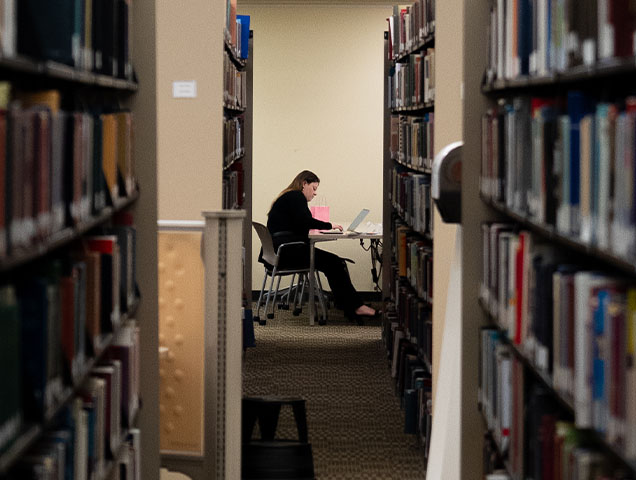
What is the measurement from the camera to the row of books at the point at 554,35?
66.5 inches

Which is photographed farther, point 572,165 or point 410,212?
point 410,212

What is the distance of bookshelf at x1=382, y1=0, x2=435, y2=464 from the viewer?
4.62 meters

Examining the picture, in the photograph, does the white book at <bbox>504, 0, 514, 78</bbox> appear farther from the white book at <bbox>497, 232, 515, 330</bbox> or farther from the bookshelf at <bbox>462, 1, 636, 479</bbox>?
the white book at <bbox>497, 232, 515, 330</bbox>

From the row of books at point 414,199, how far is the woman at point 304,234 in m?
1.22

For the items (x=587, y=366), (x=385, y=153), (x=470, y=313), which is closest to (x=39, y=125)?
(x=587, y=366)

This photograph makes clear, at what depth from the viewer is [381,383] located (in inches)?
228

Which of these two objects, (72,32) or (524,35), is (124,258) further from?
(524,35)

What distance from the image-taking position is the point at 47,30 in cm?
192

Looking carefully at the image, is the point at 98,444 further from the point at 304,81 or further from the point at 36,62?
the point at 304,81

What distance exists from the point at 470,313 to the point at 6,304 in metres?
1.76

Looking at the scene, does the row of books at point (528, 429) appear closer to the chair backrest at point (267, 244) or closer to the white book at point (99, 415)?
the white book at point (99, 415)

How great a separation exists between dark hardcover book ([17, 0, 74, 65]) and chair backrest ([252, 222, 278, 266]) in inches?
212

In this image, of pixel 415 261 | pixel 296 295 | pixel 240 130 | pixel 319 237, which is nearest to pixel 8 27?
pixel 415 261

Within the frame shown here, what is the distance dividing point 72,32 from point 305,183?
18.8ft
